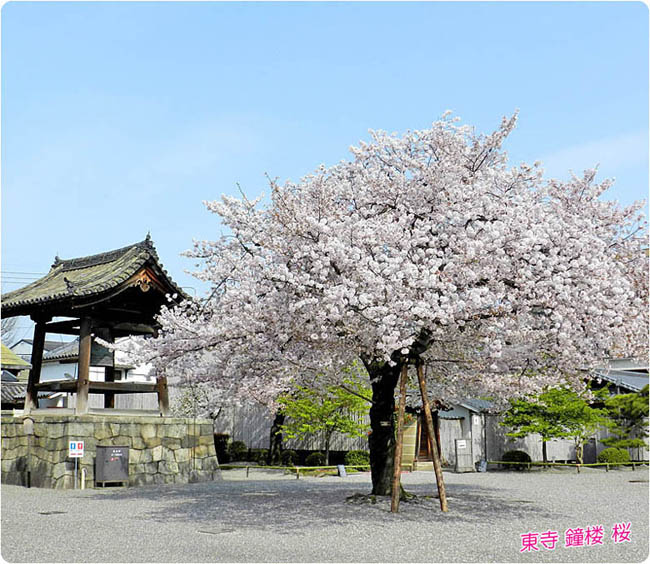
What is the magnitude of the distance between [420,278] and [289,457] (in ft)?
68.9

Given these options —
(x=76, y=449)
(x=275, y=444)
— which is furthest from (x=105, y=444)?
(x=275, y=444)

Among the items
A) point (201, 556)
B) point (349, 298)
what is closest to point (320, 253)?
point (349, 298)

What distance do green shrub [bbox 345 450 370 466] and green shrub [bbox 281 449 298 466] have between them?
9.14 ft

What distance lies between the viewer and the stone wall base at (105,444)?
62.1 ft

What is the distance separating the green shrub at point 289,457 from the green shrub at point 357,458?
279 centimetres

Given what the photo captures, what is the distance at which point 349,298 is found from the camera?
11.7 m

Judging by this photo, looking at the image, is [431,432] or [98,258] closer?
[431,432]

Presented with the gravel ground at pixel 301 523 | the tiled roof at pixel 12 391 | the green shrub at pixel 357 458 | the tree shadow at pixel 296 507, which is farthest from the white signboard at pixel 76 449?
the tiled roof at pixel 12 391

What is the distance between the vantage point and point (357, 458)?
29.1 m

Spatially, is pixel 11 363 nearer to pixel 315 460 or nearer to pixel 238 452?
pixel 315 460

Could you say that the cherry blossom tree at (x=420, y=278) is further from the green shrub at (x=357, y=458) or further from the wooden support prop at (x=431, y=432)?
the green shrub at (x=357, y=458)

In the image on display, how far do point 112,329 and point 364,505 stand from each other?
33.8 feet

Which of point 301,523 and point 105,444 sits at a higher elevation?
point 105,444

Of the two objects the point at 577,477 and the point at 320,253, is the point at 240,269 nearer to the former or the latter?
the point at 320,253
